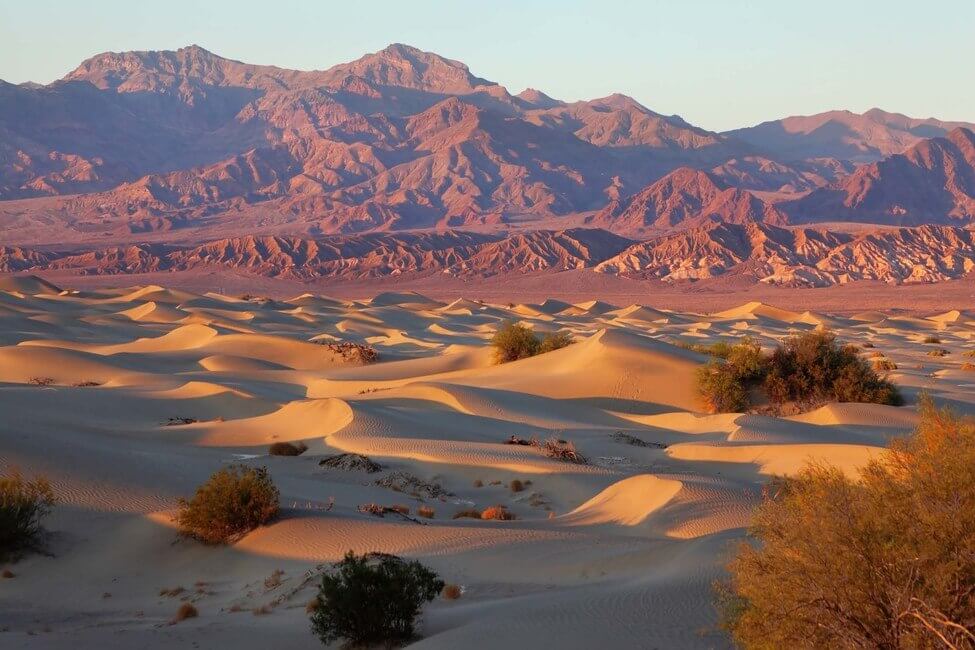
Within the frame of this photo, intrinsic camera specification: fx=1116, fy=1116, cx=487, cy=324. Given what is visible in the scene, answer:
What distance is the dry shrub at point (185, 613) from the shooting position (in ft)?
39.5

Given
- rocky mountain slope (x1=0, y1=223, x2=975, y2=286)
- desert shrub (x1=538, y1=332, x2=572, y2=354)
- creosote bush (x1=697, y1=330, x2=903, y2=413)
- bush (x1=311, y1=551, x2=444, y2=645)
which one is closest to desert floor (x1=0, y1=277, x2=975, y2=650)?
bush (x1=311, y1=551, x2=444, y2=645)

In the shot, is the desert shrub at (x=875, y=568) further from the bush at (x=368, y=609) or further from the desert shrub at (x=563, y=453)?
the desert shrub at (x=563, y=453)

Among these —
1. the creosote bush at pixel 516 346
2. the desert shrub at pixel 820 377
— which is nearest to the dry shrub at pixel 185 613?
the desert shrub at pixel 820 377

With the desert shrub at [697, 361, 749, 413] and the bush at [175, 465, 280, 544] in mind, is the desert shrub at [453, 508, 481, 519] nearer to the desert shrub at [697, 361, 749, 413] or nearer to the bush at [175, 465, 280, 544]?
the bush at [175, 465, 280, 544]

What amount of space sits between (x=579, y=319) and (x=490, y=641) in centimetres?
6785

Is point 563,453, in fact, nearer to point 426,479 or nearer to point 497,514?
point 426,479

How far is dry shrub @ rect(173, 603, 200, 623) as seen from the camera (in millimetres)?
12040

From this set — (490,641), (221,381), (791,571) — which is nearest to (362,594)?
(490,641)

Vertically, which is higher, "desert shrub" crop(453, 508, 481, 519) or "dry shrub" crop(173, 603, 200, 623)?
"dry shrub" crop(173, 603, 200, 623)

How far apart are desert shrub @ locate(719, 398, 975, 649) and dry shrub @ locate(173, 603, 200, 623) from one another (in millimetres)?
6444

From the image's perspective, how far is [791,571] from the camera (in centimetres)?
771

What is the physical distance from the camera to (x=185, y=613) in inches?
476

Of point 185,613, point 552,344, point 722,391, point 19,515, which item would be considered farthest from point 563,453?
point 552,344

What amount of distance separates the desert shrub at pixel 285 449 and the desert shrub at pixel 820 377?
46.9 feet
